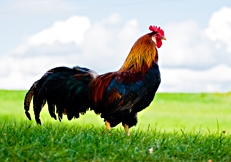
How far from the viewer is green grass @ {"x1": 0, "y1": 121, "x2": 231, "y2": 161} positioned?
588cm

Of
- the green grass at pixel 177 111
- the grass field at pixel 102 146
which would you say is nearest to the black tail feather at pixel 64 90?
the grass field at pixel 102 146

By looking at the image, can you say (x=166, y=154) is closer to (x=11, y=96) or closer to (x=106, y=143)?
(x=106, y=143)

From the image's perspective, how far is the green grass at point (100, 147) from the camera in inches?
231

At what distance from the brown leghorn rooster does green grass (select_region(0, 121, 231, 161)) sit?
411 millimetres

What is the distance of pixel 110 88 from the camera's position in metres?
7.71

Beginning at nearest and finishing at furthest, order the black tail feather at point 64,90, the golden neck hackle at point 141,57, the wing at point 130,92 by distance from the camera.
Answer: the wing at point 130,92
the golden neck hackle at point 141,57
the black tail feather at point 64,90

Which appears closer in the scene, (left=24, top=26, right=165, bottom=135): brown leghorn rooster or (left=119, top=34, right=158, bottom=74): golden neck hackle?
(left=24, top=26, right=165, bottom=135): brown leghorn rooster

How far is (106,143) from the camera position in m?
6.59

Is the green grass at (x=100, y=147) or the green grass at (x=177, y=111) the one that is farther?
the green grass at (x=177, y=111)

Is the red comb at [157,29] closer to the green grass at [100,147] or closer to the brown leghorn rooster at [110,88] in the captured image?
the brown leghorn rooster at [110,88]

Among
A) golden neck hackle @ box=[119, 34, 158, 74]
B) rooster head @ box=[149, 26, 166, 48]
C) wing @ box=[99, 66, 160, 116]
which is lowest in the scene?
wing @ box=[99, 66, 160, 116]

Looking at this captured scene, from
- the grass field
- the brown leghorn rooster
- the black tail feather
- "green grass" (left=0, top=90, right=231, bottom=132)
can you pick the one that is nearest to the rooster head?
the brown leghorn rooster

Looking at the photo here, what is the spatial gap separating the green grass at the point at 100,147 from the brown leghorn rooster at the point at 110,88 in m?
0.41

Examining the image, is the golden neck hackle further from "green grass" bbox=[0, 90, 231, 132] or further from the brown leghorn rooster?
"green grass" bbox=[0, 90, 231, 132]
